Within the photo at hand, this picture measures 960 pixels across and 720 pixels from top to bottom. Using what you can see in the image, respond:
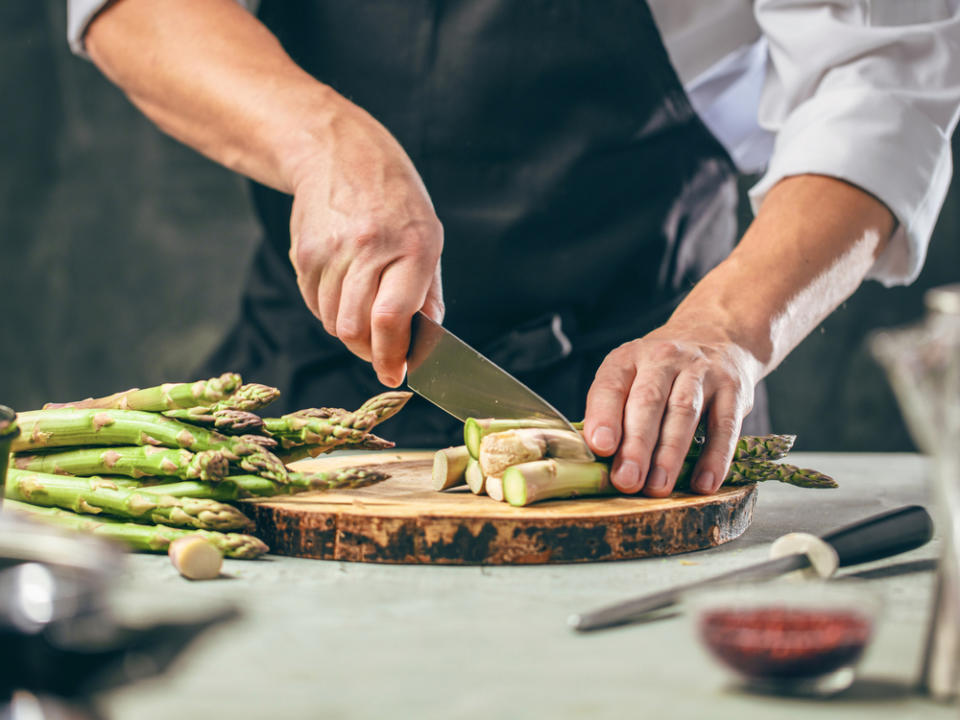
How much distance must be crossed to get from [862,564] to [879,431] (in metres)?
5.33

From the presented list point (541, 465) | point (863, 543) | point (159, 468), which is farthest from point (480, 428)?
point (863, 543)

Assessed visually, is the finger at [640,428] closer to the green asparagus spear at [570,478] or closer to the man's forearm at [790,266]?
the green asparagus spear at [570,478]

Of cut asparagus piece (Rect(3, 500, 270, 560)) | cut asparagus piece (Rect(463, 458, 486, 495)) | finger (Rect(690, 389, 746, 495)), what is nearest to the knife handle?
finger (Rect(690, 389, 746, 495))

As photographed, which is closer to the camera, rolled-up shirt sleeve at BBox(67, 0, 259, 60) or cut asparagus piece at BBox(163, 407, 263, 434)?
cut asparagus piece at BBox(163, 407, 263, 434)

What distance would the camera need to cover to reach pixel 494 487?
1966 mm

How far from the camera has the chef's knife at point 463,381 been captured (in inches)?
85.5

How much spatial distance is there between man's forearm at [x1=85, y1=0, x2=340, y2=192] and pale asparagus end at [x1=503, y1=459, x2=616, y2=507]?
0.98 meters

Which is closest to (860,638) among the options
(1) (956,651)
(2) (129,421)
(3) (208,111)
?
(1) (956,651)

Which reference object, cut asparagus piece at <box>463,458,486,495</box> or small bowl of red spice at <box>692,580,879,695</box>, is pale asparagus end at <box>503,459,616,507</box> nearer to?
cut asparagus piece at <box>463,458,486,495</box>

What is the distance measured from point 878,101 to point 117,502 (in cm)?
213

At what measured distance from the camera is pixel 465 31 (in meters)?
2.96

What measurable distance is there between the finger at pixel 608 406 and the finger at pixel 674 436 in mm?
91

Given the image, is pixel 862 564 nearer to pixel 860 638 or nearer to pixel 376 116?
pixel 860 638

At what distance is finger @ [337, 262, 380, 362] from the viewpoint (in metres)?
2.16
